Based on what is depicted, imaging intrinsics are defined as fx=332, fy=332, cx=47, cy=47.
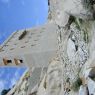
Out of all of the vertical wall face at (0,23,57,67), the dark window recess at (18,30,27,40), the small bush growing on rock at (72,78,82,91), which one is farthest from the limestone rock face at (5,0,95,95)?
the dark window recess at (18,30,27,40)

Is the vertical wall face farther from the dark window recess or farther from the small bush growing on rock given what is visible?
the small bush growing on rock

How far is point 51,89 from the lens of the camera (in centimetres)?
3547

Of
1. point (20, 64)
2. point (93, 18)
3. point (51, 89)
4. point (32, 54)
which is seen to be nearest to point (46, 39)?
point (32, 54)

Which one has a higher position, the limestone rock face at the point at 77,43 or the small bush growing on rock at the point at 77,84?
the limestone rock face at the point at 77,43

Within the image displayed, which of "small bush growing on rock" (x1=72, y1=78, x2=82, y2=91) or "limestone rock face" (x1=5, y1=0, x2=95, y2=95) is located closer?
"limestone rock face" (x1=5, y1=0, x2=95, y2=95)

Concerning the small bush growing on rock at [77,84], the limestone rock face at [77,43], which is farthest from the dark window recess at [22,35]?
the small bush growing on rock at [77,84]

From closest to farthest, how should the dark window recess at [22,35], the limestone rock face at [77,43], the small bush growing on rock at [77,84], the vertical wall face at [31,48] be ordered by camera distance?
the limestone rock face at [77,43], the small bush growing on rock at [77,84], the vertical wall face at [31,48], the dark window recess at [22,35]

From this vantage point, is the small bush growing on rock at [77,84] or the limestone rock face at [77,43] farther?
the small bush growing on rock at [77,84]

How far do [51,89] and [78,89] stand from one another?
15394 millimetres

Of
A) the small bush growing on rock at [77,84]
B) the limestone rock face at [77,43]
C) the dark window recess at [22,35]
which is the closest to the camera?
the limestone rock face at [77,43]

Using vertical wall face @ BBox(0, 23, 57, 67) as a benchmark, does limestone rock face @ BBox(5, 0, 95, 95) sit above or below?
above

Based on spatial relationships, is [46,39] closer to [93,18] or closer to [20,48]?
[20,48]

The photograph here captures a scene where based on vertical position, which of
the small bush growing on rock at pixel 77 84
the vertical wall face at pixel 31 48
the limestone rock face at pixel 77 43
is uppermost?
the limestone rock face at pixel 77 43

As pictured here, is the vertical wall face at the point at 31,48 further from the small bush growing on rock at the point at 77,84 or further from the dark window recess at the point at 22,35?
the small bush growing on rock at the point at 77,84
